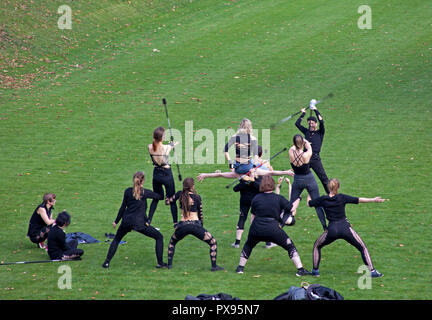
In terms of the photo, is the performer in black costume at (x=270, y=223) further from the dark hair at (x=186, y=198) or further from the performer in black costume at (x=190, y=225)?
the dark hair at (x=186, y=198)

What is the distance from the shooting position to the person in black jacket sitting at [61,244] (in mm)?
12648

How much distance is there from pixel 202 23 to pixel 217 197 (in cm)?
1960

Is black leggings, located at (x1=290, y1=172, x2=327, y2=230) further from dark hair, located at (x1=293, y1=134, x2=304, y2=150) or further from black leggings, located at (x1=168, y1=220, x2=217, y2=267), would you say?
black leggings, located at (x1=168, y1=220, x2=217, y2=267)

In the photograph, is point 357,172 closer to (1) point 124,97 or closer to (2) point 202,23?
(1) point 124,97

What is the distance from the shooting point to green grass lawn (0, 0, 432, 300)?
1213 centimetres

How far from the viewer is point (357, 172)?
61.2 feet

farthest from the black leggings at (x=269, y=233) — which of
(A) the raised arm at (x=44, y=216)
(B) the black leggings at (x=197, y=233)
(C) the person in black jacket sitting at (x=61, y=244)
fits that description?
(A) the raised arm at (x=44, y=216)

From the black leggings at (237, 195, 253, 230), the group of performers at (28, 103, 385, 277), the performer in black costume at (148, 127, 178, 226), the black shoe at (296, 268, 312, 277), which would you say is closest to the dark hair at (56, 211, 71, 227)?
the group of performers at (28, 103, 385, 277)

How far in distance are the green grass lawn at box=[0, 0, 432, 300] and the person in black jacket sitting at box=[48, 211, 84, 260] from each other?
404 mm

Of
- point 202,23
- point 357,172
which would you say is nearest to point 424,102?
point 357,172

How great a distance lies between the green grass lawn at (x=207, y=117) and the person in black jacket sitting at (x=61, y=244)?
0.40m

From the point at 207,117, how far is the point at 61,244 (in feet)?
38.6

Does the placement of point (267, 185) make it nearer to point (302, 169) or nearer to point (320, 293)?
point (302, 169)

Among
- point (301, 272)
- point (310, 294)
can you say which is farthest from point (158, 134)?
point (310, 294)
